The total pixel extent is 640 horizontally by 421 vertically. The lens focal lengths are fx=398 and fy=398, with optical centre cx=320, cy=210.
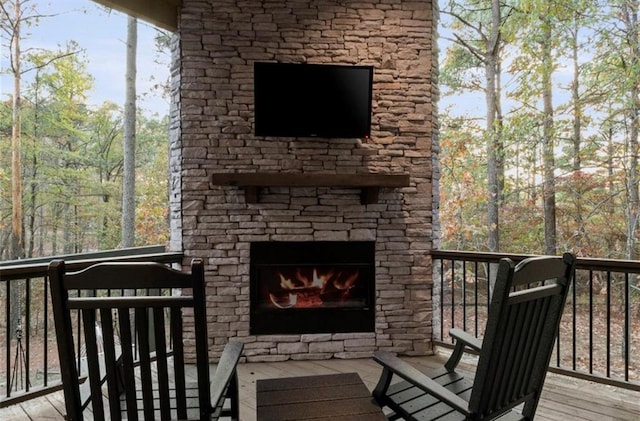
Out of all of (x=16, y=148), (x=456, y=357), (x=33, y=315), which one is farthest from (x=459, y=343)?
(x=33, y=315)

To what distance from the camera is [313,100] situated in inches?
132

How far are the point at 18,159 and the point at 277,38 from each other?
548cm

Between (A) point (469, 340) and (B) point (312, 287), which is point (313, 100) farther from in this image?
(A) point (469, 340)

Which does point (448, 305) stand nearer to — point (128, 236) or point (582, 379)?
point (582, 379)

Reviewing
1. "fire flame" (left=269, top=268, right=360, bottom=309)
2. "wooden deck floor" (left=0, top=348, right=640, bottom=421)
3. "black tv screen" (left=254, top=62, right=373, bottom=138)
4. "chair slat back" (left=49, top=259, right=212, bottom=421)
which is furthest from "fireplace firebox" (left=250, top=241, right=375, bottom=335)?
"chair slat back" (left=49, top=259, right=212, bottom=421)

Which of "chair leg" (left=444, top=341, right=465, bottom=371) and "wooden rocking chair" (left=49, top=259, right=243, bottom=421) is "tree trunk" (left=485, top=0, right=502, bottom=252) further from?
"wooden rocking chair" (left=49, top=259, right=243, bottom=421)

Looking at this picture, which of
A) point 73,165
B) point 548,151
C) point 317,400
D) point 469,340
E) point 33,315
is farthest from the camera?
point 33,315

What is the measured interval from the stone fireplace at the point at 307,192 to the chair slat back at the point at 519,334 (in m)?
1.91

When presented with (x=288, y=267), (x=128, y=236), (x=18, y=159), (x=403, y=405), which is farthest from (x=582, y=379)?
(x=18, y=159)

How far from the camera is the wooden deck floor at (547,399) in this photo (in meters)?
2.43

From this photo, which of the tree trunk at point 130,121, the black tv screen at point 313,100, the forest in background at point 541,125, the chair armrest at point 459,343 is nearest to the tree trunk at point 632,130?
the forest in background at point 541,125

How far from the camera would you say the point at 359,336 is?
11.5ft

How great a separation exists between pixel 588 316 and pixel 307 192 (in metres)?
5.68

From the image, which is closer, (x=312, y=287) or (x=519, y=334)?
(x=519, y=334)
